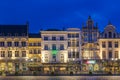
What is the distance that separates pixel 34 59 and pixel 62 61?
6.92m

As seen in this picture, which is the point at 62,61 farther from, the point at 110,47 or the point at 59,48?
the point at 110,47

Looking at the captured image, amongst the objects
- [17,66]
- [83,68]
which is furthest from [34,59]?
[83,68]

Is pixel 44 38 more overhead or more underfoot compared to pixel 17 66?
more overhead

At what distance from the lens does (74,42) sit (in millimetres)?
114125

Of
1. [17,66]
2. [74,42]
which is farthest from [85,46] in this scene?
[17,66]

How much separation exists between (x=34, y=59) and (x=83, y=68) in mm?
12317

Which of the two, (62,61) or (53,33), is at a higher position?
(53,33)

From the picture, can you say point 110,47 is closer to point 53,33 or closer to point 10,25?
point 53,33

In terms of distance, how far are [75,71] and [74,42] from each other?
8.13 m

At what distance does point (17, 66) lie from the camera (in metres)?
112

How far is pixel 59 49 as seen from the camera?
113438mm

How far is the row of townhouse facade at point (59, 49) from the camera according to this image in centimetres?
11200

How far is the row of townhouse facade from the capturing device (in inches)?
4409

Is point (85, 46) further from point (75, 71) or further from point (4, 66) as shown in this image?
point (4, 66)
